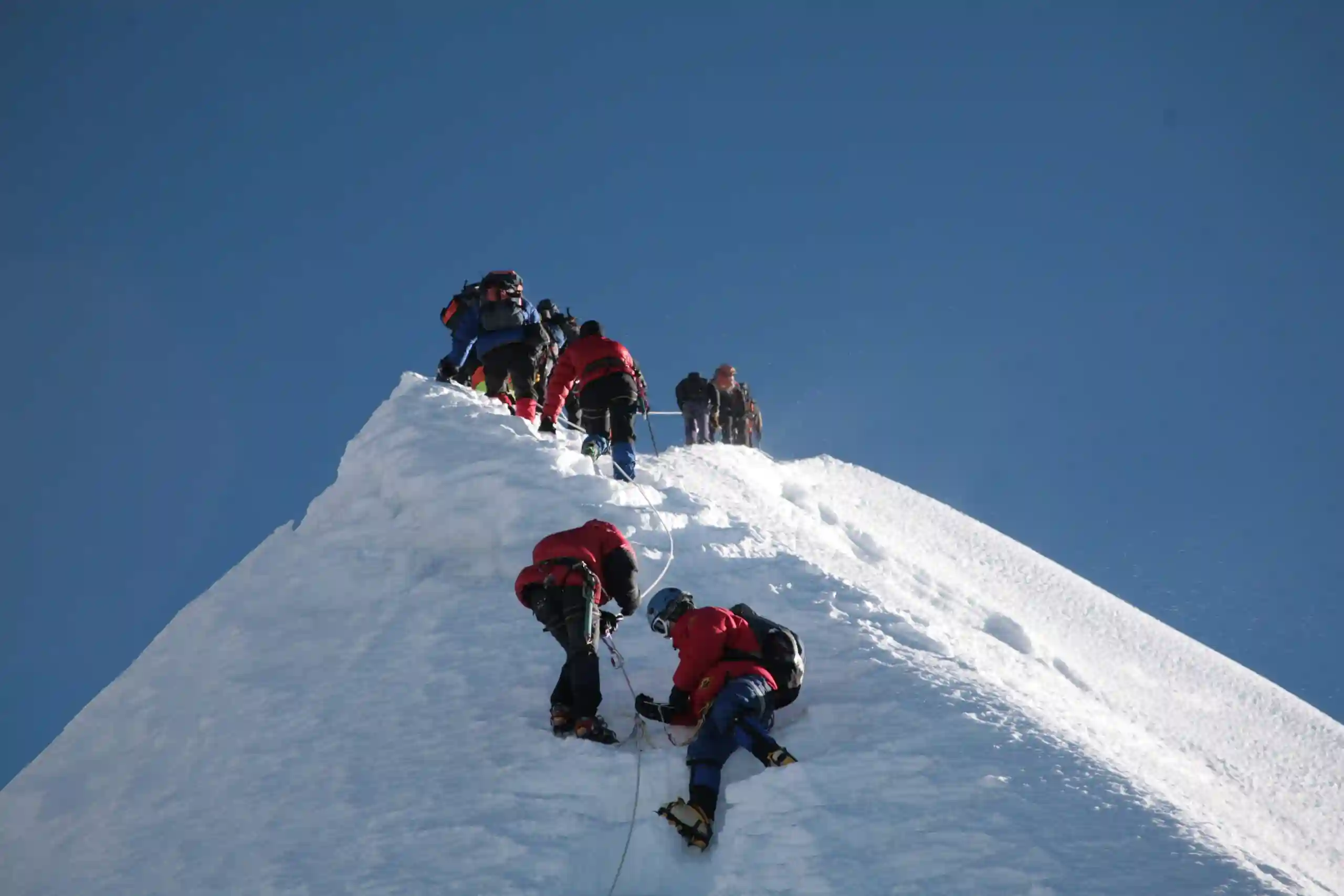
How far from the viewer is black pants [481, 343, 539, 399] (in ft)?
35.8

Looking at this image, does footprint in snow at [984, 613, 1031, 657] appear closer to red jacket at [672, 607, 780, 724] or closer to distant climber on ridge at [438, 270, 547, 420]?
red jacket at [672, 607, 780, 724]

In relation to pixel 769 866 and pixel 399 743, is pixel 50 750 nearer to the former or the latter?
pixel 399 743

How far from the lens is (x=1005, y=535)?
640 inches

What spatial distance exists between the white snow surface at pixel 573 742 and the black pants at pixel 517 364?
44 centimetres

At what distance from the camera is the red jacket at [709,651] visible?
209 inches

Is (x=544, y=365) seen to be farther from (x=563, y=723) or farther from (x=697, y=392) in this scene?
(x=563, y=723)

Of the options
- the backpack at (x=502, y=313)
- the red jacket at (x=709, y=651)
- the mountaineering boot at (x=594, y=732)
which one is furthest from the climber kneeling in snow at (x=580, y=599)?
the backpack at (x=502, y=313)

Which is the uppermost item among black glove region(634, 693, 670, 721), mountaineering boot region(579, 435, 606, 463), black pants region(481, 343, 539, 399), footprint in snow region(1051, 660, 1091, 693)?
black pants region(481, 343, 539, 399)

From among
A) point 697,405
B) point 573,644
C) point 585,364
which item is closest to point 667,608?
point 573,644

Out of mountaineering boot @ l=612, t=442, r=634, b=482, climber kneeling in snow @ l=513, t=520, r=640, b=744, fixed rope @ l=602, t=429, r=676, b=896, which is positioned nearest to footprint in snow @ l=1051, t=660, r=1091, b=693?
fixed rope @ l=602, t=429, r=676, b=896

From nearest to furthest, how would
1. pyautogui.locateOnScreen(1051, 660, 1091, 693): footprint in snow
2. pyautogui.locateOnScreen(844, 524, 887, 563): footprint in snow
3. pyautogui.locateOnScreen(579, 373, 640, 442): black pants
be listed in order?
pyautogui.locateOnScreen(1051, 660, 1091, 693): footprint in snow
pyautogui.locateOnScreen(579, 373, 640, 442): black pants
pyautogui.locateOnScreen(844, 524, 887, 563): footprint in snow

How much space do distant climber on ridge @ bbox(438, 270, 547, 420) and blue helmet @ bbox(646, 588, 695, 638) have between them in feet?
16.8

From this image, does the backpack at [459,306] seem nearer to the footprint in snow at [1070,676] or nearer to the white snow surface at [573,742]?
the white snow surface at [573,742]

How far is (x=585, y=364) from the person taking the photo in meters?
9.52
